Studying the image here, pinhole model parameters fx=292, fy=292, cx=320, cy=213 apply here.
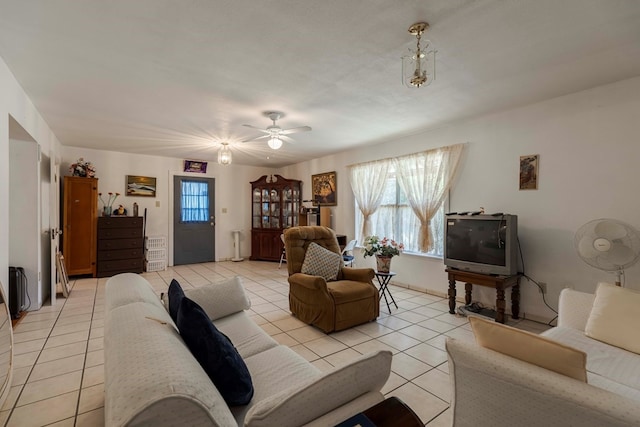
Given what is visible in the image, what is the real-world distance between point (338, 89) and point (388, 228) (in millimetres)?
2755

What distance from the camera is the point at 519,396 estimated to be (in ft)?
3.58

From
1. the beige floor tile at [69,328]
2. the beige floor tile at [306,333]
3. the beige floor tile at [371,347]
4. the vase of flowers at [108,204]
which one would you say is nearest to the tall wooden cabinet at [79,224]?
the vase of flowers at [108,204]

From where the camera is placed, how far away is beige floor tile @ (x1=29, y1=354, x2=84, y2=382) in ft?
7.25

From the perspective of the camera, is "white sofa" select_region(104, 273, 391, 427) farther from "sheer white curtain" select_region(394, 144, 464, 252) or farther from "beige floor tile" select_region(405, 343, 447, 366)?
"sheer white curtain" select_region(394, 144, 464, 252)

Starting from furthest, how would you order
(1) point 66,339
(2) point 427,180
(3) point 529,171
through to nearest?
(2) point 427,180, (3) point 529,171, (1) point 66,339

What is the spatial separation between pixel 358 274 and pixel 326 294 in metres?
0.61

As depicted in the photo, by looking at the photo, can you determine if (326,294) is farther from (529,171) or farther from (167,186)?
(167,186)

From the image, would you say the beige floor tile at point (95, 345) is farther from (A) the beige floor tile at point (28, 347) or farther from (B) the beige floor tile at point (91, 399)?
(B) the beige floor tile at point (91, 399)

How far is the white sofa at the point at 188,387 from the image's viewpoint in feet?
2.13

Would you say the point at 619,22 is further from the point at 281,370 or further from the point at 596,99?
the point at 281,370

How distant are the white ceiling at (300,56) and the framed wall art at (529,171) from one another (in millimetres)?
636

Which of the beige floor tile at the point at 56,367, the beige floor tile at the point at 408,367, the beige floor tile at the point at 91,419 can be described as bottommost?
the beige floor tile at the point at 91,419

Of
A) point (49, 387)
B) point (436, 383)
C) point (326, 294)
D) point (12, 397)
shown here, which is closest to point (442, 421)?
point (436, 383)

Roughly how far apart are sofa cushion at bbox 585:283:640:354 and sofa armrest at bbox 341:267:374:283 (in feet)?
6.06
